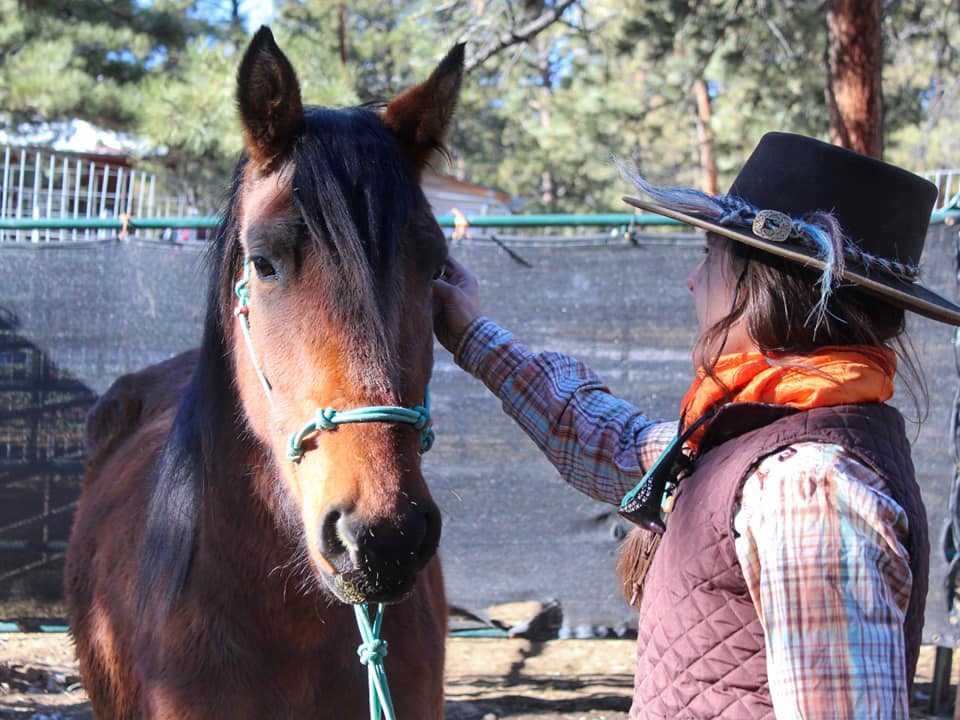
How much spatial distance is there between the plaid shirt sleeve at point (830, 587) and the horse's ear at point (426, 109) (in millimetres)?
1204

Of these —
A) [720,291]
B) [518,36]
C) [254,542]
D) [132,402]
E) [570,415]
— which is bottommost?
[254,542]

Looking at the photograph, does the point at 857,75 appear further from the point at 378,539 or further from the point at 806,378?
the point at 378,539

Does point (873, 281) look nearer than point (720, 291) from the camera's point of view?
Yes

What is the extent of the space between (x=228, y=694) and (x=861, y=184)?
5.23ft

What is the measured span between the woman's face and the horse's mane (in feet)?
1.87

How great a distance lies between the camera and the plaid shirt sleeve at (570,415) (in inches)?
72.7

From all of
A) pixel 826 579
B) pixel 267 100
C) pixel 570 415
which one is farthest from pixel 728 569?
pixel 267 100

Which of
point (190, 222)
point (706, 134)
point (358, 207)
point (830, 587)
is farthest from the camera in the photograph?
point (706, 134)

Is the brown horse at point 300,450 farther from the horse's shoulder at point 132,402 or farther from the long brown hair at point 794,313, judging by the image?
the horse's shoulder at point 132,402

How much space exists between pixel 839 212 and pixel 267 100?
1.17m

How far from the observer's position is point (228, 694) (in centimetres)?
183

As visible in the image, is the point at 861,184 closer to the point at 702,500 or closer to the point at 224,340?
the point at 702,500

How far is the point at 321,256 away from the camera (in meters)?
1.61

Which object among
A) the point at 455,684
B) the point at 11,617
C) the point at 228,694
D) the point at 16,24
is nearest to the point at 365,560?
the point at 228,694
